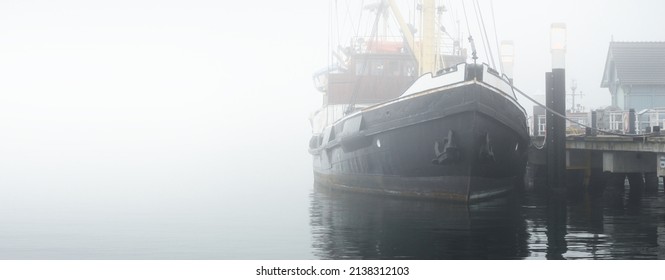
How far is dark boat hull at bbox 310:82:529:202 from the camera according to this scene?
15.3m

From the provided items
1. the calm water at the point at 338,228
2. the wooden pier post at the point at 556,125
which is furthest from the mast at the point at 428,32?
the calm water at the point at 338,228

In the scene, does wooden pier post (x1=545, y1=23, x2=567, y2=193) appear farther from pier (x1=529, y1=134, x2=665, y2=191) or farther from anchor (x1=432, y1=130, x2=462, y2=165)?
anchor (x1=432, y1=130, x2=462, y2=165)

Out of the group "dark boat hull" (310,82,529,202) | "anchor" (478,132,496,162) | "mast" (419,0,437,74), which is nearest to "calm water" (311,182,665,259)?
"dark boat hull" (310,82,529,202)

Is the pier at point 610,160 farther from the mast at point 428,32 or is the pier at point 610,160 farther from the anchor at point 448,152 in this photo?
the mast at point 428,32

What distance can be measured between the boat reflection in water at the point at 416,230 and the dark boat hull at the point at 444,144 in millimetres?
434

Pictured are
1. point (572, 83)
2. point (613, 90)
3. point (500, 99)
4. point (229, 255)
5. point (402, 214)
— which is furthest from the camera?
point (572, 83)

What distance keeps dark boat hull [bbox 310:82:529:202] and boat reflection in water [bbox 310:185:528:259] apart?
17.1 inches

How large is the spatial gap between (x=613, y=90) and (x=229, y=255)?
27.5 metres

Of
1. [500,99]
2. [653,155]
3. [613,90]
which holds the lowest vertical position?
[653,155]

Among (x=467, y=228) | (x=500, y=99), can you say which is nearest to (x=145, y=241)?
(x=467, y=228)

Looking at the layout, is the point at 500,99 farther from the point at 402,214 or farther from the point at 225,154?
the point at 225,154

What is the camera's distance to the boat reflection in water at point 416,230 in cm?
999

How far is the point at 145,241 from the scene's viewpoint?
38.8 feet
